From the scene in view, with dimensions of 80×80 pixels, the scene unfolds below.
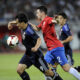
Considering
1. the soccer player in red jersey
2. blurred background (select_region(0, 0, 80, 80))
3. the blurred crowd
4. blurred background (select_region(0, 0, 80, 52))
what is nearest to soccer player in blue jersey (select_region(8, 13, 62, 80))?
the soccer player in red jersey

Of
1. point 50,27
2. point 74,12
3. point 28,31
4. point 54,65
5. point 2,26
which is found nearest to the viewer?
point 28,31

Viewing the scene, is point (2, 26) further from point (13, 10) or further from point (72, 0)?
point (72, 0)

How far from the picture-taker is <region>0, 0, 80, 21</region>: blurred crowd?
27.1 metres

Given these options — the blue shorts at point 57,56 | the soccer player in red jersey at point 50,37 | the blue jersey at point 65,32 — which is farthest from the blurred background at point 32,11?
the soccer player in red jersey at point 50,37

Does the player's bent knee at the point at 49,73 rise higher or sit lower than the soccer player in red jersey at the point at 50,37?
lower

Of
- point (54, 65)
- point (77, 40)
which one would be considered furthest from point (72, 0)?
point (54, 65)

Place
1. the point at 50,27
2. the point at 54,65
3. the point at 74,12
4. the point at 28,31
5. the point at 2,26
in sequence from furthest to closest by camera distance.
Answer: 1. the point at 74,12
2. the point at 2,26
3. the point at 54,65
4. the point at 50,27
5. the point at 28,31

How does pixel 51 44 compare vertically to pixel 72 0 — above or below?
below

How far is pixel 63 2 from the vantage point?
95.5ft

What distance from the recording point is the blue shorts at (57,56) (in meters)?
9.64

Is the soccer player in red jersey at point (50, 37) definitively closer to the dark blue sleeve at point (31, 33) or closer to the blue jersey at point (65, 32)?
the dark blue sleeve at point (31, 33)

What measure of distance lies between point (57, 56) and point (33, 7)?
59.8 ft

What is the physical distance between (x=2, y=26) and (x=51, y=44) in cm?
1757

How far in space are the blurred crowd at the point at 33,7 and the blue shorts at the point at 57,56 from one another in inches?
645
